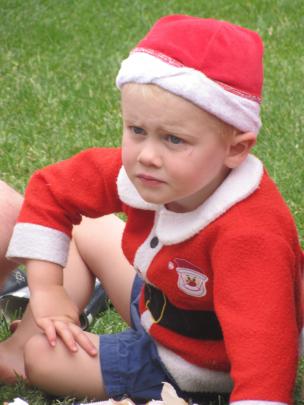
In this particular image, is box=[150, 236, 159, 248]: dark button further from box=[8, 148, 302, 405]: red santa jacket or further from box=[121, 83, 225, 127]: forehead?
box=[121, 83, 225, 127]: forehead

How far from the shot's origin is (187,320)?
91.4 inches

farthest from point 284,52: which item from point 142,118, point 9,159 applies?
point 142,118

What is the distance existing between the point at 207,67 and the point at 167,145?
0.60 feet

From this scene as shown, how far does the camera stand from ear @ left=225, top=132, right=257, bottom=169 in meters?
2.12

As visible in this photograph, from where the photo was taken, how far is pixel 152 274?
229cm

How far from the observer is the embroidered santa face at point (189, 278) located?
2199mm

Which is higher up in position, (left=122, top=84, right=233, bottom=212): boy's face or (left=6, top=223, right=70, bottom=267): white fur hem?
(left=122, top=84, right=233, bottom=212): boy's face

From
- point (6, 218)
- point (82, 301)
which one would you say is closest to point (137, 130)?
point (6, 218)

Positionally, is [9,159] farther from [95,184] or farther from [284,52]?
[284,52]

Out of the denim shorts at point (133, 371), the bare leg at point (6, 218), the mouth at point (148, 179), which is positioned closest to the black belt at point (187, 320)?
the denim shorts at point (133, 371)

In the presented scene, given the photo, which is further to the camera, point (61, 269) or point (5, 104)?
point (5, 104)

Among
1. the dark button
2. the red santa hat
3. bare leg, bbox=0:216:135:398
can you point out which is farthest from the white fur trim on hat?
bare leg, bbox=0:216:135:398

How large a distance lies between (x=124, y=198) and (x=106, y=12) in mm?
4055

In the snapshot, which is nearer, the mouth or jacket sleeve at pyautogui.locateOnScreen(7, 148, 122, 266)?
the mouth
